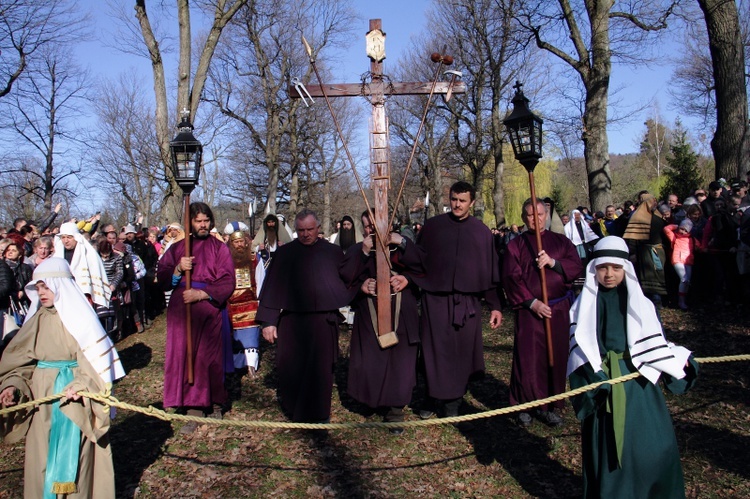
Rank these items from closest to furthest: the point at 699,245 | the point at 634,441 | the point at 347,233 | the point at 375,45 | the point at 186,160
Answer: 1. the point at 634,441
2. the point at 375,45
3. the point at 186,160
4. the point at 699,245
5. the point at 347,233

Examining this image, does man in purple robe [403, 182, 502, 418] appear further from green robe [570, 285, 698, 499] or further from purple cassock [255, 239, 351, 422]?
green robe [570, 285, 698, 499]

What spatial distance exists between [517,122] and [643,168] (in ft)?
201

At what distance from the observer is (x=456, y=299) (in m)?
6.14

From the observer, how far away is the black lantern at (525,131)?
241 inches

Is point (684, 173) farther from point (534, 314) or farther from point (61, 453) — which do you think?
point (61, 453)

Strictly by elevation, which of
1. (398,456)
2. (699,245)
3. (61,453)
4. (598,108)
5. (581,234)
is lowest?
(398,456)

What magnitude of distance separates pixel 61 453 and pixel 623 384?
368cm

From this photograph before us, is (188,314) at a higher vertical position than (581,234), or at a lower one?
lower

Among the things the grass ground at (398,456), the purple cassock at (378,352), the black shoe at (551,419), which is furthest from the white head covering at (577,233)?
the purple cassock at (378,352)

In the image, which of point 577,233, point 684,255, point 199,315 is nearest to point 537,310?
point 199,315

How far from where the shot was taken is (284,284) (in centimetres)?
627

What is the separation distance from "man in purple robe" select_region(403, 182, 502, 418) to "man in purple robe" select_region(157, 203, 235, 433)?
6.40 ft

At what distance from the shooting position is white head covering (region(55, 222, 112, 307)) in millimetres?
9305

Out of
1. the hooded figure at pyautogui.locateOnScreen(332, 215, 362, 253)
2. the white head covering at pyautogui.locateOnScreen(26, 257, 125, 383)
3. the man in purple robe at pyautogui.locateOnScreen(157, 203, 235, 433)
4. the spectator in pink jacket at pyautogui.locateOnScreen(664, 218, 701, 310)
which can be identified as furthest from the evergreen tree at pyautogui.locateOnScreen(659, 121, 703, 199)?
the white head covering at pyautogui.locateOnScreen(26, 257, 125, 383)
